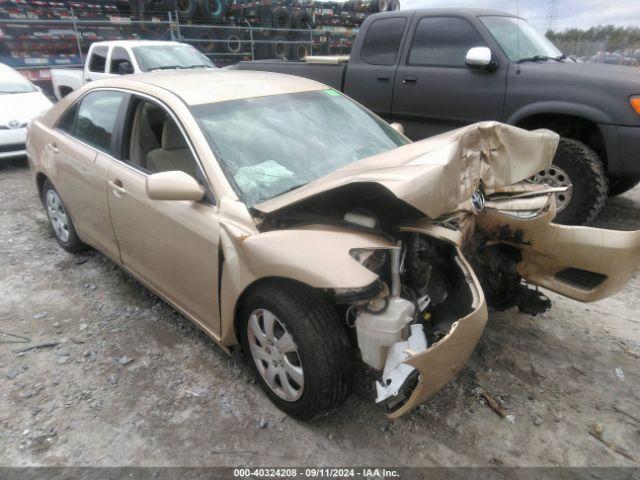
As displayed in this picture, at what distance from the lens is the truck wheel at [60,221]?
13.2ft

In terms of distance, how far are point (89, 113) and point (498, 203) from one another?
9.93 feet

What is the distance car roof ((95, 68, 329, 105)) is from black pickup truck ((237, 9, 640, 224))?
2.19m

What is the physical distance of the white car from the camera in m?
6.88

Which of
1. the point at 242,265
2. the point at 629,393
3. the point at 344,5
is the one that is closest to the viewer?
the point at 242,265

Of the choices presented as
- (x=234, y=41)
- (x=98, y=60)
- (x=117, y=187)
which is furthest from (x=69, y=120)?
(x=234, y=41)

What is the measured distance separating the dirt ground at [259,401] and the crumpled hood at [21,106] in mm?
4725

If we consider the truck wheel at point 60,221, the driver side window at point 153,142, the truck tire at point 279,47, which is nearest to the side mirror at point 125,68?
the truck wheel at point 60,221

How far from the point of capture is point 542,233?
257cm

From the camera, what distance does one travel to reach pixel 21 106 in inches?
283

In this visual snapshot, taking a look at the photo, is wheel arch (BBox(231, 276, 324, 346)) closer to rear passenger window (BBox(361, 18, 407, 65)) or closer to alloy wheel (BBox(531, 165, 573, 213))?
alloy wheel (BBox(531, 165, 573, 213))

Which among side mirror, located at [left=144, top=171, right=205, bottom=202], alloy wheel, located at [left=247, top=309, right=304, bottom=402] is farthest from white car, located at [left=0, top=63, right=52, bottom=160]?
alloy wheel, located at [left=247, top=309, right=304, bottom=402]

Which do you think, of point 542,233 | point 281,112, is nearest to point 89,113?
point 281,112

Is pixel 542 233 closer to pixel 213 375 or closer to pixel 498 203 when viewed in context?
pixel 498 203

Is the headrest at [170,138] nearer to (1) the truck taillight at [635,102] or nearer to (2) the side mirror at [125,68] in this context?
(1) the truck taillight at [635,102]
